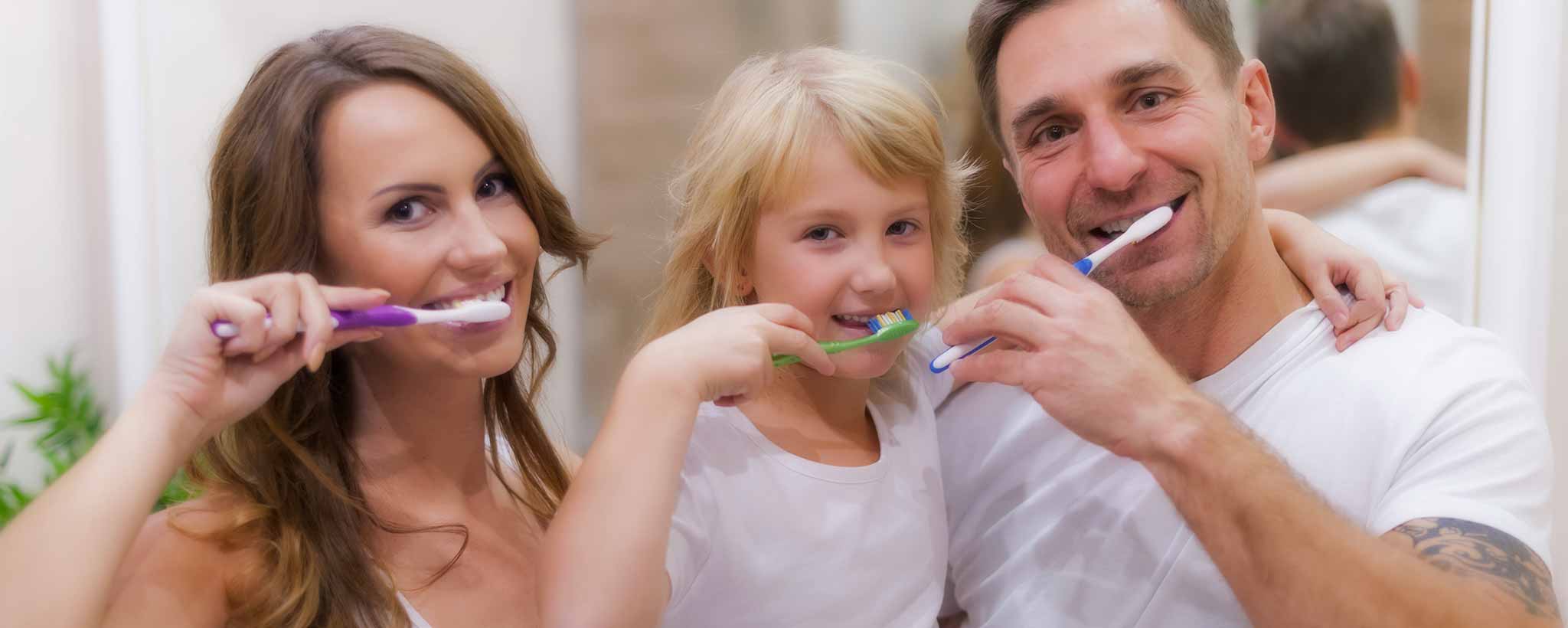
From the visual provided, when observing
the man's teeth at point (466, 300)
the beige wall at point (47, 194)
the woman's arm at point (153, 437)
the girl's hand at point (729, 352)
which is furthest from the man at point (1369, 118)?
the beige wall at point (47, 194)

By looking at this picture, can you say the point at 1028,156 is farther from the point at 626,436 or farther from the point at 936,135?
the point at 626,436

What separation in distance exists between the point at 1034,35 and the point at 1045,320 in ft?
0.96

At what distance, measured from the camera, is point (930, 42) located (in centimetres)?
162

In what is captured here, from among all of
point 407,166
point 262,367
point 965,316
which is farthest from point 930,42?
point 262,367

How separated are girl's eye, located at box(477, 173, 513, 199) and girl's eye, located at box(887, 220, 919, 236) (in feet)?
0.97

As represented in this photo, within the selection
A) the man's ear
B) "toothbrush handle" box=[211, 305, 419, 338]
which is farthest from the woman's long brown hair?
the man's ear

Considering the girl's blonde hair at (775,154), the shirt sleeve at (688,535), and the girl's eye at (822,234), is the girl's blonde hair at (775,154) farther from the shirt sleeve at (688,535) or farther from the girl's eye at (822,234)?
the shirt sleeve at (688,535)

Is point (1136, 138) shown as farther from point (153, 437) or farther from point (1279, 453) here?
point (153, 437)

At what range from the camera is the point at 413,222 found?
2.67 feet

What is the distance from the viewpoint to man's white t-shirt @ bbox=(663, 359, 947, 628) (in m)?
0.86

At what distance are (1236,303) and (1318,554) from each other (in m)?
0.29

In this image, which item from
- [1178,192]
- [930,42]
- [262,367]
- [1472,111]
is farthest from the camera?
[930,42]

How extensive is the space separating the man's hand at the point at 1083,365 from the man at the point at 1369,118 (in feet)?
2.39

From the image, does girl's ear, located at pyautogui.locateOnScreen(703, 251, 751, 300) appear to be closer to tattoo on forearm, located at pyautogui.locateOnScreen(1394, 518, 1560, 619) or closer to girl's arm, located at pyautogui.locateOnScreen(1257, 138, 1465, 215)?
tattoo on forearm, located at pyautogui.locateOnScreen(1394, 518, 1560, 619)
